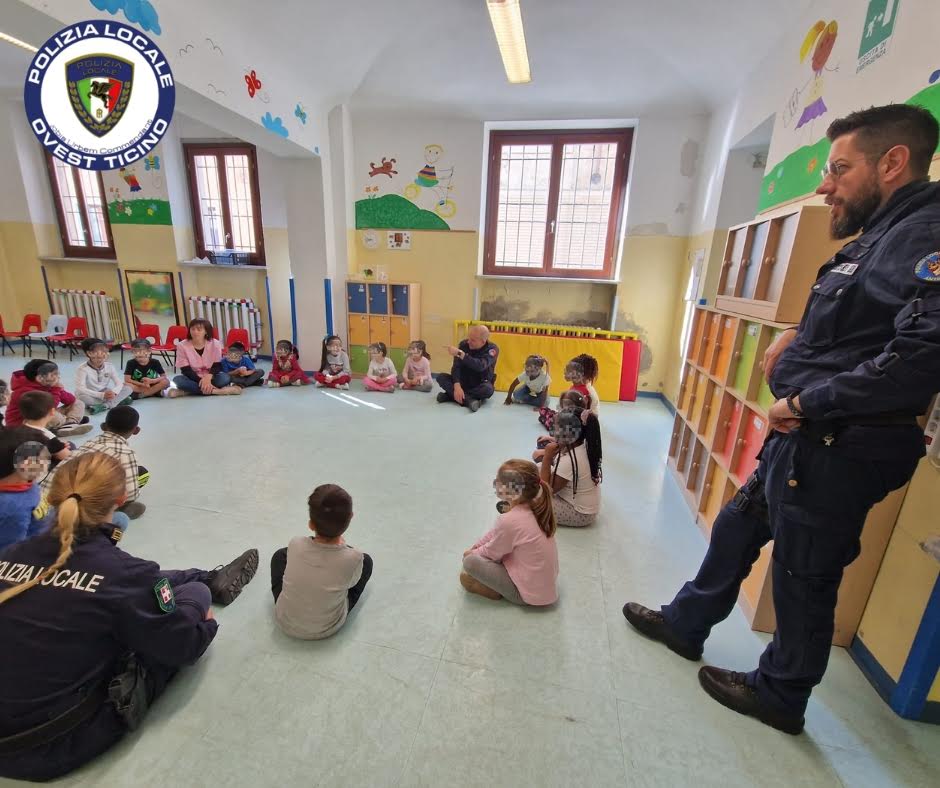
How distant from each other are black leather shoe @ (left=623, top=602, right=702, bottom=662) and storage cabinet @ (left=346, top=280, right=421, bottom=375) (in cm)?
505

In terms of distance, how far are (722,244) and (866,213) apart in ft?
12.7

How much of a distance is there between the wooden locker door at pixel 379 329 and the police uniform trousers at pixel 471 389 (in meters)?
1.40

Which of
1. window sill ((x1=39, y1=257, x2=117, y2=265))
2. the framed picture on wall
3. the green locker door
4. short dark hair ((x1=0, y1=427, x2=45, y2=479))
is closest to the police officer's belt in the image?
short dark hair ((x1=0, y1=427, x2=45, y2=479))

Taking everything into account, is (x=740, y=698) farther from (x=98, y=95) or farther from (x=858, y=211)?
(x=98, y=95)

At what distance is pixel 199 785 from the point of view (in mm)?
1324

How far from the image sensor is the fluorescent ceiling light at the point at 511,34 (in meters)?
3.39

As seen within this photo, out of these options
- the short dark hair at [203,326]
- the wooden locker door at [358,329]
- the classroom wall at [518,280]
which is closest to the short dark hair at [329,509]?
the short dark hair at [203,326]

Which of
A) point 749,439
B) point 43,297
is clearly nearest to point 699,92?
point 749,439

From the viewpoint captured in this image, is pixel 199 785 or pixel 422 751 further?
pixel 422 751

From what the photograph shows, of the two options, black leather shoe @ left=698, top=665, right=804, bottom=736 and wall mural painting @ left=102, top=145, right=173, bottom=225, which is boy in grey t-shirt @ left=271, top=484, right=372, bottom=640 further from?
wall mural painting @ left=102, top=145, right=173, bottom=225

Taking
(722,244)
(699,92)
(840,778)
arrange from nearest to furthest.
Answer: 1. (840,778)
2. (722,244)
3. (699,92)

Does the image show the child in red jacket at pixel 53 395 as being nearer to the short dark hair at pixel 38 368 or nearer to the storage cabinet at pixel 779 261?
the short dark hair at pixel 38 368

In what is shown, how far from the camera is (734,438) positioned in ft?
8.29

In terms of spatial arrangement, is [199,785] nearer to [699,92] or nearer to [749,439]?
[749,439]
